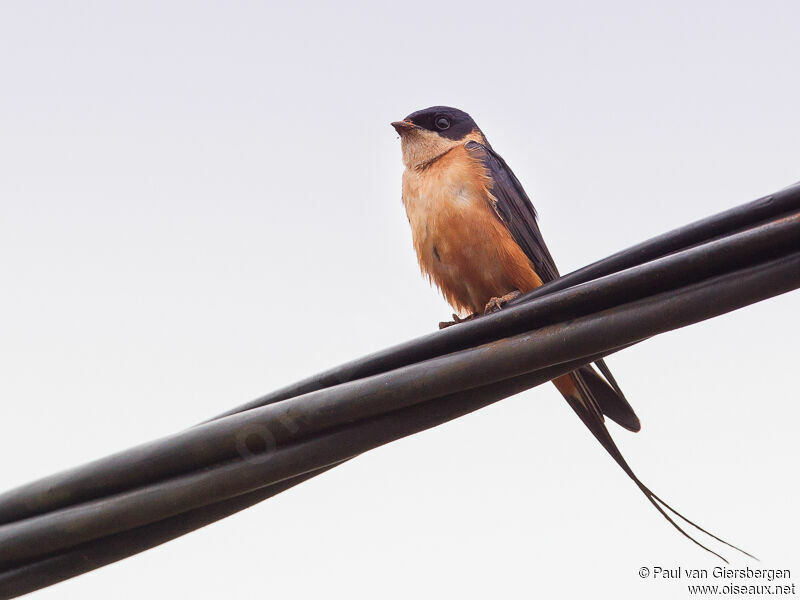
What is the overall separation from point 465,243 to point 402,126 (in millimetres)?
1368

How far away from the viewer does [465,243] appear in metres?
4.96

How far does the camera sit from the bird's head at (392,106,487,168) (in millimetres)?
5848

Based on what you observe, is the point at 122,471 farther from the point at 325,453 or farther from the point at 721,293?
the point at 721,293

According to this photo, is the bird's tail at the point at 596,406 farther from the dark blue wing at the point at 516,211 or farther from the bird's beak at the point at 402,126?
the bird's beak at the point at 402,126

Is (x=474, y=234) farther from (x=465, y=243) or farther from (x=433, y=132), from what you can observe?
(x=433, y=132)

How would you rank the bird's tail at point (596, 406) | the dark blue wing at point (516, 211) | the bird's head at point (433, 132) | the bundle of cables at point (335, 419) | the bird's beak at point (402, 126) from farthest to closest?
1. the bird's beak at point (402, 126)
2. the bird's head at point (433, 132)
3. the dark blue wing at point (516, 211)
4. the bird's tail at point (596, 406)
5. the bundle of cables at point (335, 419)

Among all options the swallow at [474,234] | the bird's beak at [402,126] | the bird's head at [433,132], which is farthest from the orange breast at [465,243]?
the bird's beak at [402,126]

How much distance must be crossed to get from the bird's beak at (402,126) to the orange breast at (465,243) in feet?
2.70

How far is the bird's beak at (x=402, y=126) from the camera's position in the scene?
602cm

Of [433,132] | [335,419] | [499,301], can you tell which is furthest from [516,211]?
[335,419]

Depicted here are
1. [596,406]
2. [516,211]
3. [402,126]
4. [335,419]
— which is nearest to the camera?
[335,419]

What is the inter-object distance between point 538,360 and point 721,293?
17.5 inches

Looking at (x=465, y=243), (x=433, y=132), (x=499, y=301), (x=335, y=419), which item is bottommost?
(x=335, y=419)

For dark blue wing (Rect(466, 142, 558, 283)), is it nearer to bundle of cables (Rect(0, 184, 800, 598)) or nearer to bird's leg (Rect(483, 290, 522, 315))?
bird's leg (Rect(483, 290, 522, 315))
